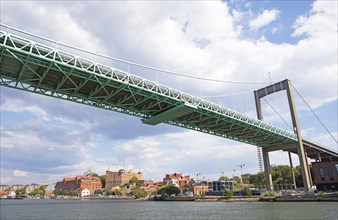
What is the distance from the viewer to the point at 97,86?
31047mm

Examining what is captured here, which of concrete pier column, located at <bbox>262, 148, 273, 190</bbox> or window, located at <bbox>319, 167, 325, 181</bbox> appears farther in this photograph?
concrete pier column, located at <bbox>262, 148, 273, 190</bbox>

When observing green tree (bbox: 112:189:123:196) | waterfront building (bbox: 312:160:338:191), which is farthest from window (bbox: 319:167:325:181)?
green tree (bbox: 112:189:123:196)

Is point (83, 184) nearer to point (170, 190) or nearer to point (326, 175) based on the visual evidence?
point (170, 190)

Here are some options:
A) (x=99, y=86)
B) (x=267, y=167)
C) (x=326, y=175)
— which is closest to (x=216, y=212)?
(x=99, y=86)

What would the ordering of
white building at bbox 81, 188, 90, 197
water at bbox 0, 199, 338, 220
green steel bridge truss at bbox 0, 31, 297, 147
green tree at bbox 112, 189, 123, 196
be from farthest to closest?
white building at bbox 81, 188, 90, 197 < green tree at bbox 112, 189, 123, 196 < water at bbox 0, 199, 338, 220 < green steel bridge truss at bbox 0, 31, 297, 147

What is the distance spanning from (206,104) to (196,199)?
1962 inches

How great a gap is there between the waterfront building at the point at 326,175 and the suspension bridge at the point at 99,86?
26.3 meters

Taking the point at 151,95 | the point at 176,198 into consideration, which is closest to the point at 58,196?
the point at 176,198

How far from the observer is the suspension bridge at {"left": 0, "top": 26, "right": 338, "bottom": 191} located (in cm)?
2466

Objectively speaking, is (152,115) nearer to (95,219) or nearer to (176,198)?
(95,219)

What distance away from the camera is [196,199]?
273ft

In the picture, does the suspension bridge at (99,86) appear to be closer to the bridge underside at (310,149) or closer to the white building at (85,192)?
the bridge underside at (310,149)

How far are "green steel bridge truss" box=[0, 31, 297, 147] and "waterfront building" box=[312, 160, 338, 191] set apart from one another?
92.9 ft

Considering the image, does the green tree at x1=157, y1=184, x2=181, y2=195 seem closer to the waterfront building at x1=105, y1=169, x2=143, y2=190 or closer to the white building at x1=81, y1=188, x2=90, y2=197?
the waterfront building at x1=105, y1=169, x2=143, y2=190
